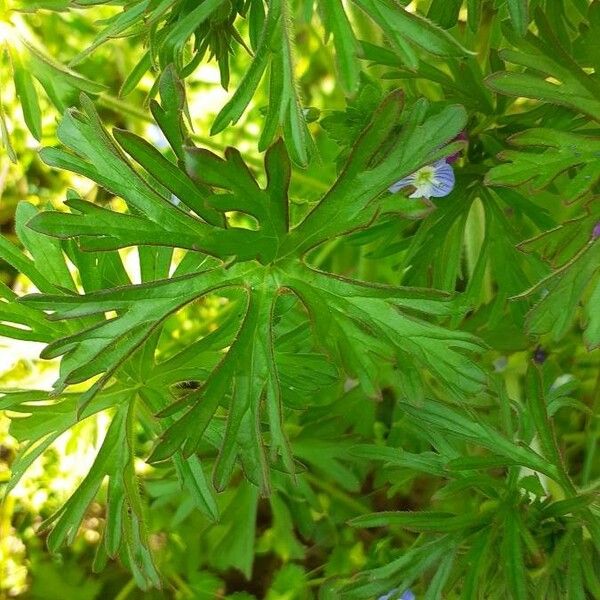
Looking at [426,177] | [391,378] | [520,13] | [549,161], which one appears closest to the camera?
[520,13]

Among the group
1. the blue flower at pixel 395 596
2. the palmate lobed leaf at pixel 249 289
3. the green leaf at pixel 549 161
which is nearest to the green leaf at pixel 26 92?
the palmate lobed leaf at pixel 249 289

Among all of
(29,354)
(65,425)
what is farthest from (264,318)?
(29,354)

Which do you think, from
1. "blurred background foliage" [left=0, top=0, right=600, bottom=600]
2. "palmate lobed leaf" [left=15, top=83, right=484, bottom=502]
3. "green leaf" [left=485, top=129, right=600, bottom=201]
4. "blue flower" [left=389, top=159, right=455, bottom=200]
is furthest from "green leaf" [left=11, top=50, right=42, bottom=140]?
"green leaf" [left=485, top=129, right=600, bottom=201]

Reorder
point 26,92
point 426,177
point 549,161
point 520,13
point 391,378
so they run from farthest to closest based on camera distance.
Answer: point 391,378 → point 26,92 → point 426,177 → point 549,161 → point 520,13

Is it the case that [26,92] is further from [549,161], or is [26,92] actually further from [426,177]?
[549,161]

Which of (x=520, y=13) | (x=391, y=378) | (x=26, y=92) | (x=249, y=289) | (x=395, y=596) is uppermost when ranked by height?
(x=26, y=92)

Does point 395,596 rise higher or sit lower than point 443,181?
lower

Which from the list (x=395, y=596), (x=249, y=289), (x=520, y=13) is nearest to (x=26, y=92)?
(x=249, y=289)
